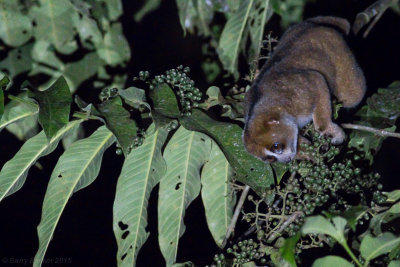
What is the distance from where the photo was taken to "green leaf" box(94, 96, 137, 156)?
5.98 ft

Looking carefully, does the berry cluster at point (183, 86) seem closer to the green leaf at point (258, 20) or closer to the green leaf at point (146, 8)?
the green leaf at point (258, 20)

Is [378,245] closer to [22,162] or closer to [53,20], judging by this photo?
[22,162]

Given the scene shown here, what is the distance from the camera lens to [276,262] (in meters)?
1.92

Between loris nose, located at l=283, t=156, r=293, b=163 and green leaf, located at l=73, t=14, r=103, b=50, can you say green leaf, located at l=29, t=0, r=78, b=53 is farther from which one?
loris nose, located at l=283, t=156, r=293, b=163

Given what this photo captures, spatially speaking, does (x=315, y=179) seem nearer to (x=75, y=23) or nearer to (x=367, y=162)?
(x=367, y=162)

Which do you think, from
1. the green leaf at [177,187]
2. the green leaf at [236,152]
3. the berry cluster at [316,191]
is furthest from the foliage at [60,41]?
the berry cluster at [316,191]

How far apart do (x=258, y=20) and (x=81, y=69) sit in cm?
139

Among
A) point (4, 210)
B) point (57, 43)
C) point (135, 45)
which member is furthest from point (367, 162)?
point (4, 210)

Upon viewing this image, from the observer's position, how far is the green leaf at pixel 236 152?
6.48 ft

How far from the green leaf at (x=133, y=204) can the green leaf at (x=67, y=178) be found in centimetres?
16

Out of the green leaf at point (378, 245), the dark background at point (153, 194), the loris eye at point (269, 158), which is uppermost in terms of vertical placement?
the green leaf at point (378, 245)

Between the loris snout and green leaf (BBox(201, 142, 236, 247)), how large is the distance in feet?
0.64

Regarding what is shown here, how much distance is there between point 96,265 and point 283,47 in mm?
3731

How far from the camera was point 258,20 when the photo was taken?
337cm
